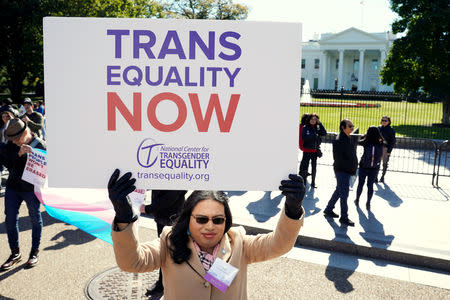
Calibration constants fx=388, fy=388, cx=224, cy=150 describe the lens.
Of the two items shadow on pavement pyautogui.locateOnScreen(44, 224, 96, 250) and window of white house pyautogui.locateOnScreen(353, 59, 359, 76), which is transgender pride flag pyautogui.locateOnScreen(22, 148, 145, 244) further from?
window of white house pyautogui.locateOnScreen(353, 59, 359, 76)

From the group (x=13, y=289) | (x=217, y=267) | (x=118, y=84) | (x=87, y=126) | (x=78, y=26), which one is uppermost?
(x=78, y=26)

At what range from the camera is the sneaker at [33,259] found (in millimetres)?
5252

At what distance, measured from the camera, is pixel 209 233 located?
7.80 ft

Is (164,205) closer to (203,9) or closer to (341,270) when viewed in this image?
(341,270)

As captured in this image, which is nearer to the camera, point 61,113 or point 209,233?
point 61,113

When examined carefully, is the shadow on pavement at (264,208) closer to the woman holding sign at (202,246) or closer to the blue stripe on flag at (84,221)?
the blue stripe on flag at (84,221)

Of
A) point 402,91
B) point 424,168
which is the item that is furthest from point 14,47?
point 424,168

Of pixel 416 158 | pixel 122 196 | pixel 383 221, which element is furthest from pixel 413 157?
pixel 122 196

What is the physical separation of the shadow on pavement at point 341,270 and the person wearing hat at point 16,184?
13.2 feet

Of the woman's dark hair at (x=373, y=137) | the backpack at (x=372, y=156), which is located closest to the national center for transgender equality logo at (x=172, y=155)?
the backpack at (x=372, y=156)

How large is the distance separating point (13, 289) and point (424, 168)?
11789 millimetres

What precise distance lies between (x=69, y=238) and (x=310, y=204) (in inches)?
188

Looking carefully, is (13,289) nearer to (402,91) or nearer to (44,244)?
(44,244)

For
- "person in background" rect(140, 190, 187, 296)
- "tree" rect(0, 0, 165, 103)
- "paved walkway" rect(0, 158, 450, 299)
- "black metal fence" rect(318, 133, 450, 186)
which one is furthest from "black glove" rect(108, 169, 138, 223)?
"tree" rect(0, 0, 165, 103)
